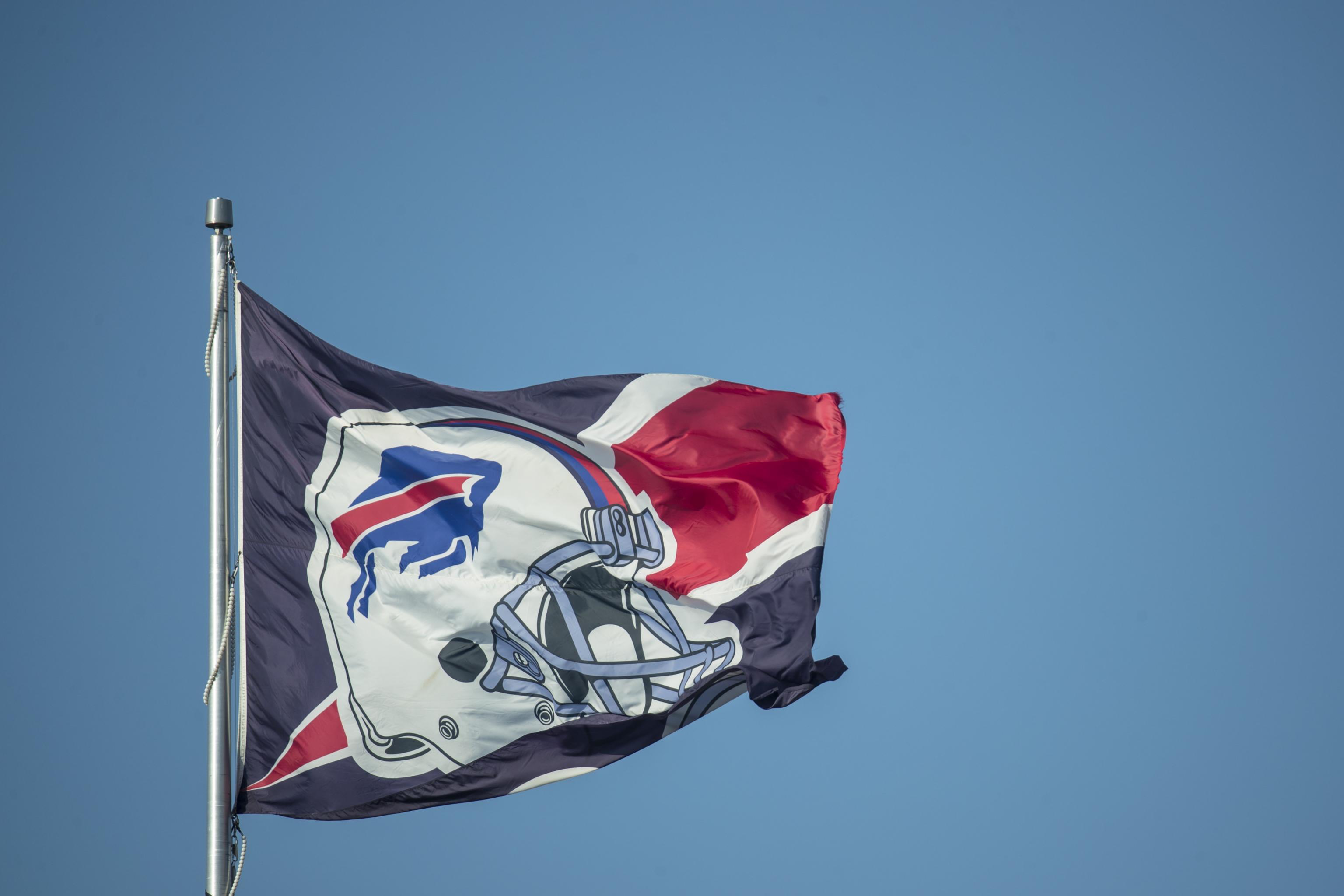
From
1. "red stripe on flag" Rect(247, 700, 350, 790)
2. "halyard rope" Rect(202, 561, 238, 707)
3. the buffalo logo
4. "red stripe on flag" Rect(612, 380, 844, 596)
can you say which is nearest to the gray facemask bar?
"red stripe on flag" Rect(612, 380, 844, 596)

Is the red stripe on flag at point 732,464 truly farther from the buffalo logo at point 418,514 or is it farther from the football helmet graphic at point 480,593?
the buffalo logo at point 418,514

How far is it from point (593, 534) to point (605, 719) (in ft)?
5.66

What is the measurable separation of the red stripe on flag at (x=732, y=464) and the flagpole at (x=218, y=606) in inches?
150

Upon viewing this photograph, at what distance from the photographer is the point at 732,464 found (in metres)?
12.4

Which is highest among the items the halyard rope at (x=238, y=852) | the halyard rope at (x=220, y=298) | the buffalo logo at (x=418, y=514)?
the halyard rope at (x=220, y=298)

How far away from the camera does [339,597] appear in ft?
34.5

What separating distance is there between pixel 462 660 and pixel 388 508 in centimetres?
147

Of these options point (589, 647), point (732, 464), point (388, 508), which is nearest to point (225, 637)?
point (388, 508)

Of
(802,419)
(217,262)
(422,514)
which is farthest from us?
(802,419)

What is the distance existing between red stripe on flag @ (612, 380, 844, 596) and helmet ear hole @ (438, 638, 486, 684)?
223cm

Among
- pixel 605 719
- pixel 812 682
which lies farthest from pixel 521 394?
pixel 812 682

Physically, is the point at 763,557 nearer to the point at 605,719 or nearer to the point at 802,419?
the point at 802,419

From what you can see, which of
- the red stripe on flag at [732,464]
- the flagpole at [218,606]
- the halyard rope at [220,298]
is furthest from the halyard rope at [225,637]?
the red stripe on flag at [732,464]

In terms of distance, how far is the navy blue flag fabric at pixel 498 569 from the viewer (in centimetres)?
1036
